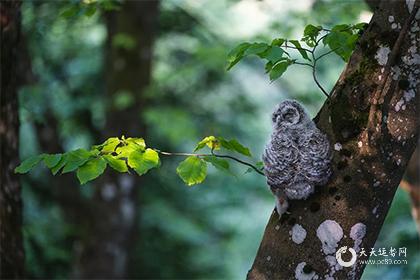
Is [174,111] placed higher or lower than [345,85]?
higher

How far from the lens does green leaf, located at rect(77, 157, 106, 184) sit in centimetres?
Result: 169

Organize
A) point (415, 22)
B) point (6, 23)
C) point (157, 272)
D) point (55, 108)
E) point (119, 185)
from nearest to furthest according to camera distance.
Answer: point (415, 22)
point (6, 23)
point (119, 185)
point (55, 108)
point (157, 272)

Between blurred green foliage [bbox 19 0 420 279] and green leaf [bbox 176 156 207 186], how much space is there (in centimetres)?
331

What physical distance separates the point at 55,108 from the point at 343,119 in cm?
521

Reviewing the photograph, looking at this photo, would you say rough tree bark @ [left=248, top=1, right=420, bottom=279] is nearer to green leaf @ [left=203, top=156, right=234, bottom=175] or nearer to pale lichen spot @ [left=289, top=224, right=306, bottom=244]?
pale lichen spot @ [left=289, top=224, right=306, bottom=244]

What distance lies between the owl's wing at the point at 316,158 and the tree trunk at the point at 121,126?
4.16 m

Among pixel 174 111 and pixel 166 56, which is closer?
pixel 174 111

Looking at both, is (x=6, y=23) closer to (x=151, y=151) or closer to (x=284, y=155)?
(x=151, y=151)

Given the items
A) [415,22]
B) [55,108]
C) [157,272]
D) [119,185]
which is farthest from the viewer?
[157,272]

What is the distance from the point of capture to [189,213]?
8.11m

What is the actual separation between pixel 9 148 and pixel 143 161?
4.19ft

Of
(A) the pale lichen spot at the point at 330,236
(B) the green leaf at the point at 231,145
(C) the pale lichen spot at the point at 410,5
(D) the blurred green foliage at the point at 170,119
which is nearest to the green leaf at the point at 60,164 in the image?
(B) the green leaf at the point at 231,145

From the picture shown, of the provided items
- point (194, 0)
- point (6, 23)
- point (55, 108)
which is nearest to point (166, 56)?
point (194, 0)

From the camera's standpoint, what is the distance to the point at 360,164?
1.72 m
